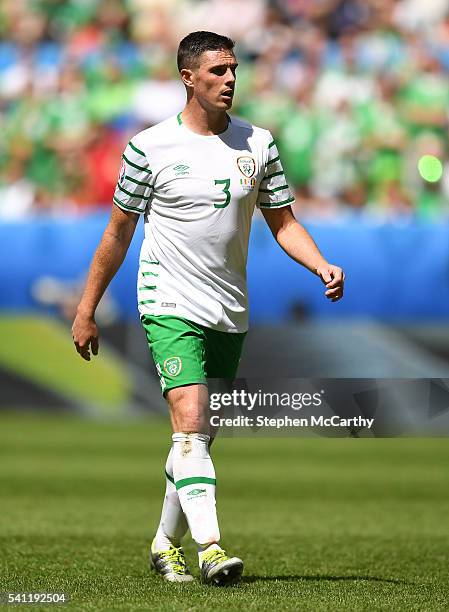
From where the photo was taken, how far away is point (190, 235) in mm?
5047

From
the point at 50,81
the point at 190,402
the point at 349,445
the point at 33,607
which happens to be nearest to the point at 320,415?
the point at 190,402

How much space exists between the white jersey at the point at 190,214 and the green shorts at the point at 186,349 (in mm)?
40

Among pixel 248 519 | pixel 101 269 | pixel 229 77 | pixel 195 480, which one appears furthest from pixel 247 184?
pixel 248 519

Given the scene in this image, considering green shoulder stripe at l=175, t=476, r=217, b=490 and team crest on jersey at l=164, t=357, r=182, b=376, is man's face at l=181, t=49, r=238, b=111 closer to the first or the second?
team crest on jersey at l=164, t=357, r=182, b=376

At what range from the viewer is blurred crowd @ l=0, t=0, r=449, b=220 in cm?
1516

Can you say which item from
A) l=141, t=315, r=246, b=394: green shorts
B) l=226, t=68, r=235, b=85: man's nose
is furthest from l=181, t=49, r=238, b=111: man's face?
l=141, t=315, r=246, b=394: green shorts

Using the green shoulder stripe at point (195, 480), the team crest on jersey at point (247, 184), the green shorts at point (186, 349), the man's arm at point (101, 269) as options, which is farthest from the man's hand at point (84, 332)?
the team crest on jersey at point (247, 184)

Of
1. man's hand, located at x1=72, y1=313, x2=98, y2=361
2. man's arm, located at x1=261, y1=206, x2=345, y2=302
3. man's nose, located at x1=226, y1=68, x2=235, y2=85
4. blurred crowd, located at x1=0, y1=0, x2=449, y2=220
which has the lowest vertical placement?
man's hand, located at x1=72, y1=313, x2=98, y2=361

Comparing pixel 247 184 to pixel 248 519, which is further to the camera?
pixel 248 519

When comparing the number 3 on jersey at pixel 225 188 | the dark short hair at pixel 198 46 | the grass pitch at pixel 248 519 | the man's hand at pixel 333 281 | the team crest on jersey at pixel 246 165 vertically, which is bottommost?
the grass pitch at pixel 248 519

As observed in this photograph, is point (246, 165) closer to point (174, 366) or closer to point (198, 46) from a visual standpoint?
point (198, 46)

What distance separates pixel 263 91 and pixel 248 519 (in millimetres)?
8958

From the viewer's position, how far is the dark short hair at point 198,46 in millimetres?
5043

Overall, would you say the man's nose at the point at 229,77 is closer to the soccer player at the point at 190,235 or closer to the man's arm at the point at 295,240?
the soccer player at the point at 190,235
